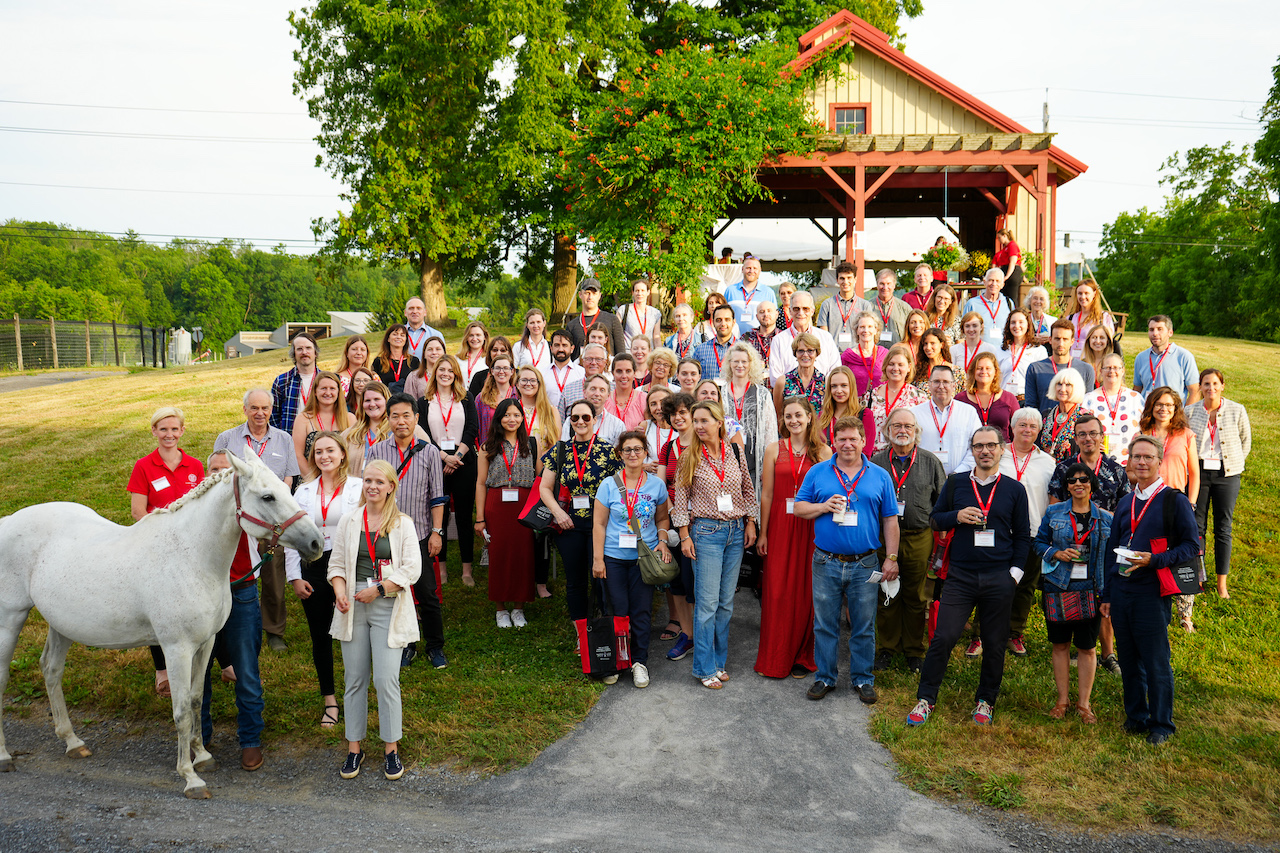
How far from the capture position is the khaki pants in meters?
6.66

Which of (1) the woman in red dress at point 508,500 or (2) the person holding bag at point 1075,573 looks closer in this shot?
(2) the person holding bag at point 1075,573

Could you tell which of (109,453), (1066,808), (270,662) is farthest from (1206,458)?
(109,453)

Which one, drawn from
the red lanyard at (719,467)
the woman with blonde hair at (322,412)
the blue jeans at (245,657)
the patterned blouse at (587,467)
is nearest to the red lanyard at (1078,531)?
the red lanyard at (719,467)

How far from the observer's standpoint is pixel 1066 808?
4.95 meters

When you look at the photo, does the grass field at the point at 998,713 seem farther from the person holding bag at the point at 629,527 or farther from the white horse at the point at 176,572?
the white horse at the point at 176,572

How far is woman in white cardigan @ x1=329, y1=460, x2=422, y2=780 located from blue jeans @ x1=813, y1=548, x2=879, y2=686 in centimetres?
295

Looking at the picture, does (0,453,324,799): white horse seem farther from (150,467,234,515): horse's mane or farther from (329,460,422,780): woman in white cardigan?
(329,460,422,780): woman in white cardigan

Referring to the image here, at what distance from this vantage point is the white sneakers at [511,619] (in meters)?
7.65

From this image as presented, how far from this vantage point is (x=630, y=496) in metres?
6.46

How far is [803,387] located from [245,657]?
496cm

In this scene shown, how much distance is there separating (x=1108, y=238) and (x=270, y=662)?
206ft

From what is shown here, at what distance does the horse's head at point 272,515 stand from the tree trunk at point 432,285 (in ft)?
65.6

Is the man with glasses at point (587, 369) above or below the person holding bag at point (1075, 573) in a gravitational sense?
above

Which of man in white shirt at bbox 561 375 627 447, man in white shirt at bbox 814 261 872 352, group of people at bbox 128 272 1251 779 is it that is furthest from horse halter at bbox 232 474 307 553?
man in white shirt at bbox 814 261 872 352
